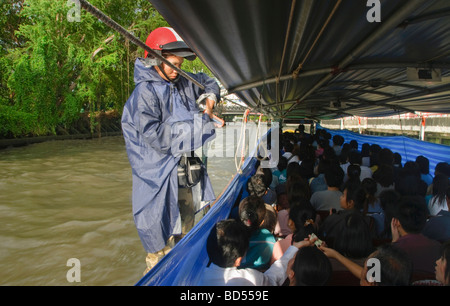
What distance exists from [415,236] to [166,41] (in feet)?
7.20

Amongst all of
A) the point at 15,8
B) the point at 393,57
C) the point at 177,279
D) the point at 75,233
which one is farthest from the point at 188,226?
the point at 15,8

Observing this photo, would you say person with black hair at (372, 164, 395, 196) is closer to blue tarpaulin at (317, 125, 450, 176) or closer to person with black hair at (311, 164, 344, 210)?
person with black hair at (311, 164, 344, 210)

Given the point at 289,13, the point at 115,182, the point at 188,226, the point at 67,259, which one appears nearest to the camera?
the point at 289,13

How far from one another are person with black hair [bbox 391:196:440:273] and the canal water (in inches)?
114

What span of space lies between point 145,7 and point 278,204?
17517 mm

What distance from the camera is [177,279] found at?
4.23 feet

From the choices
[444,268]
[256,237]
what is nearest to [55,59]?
[256,237]

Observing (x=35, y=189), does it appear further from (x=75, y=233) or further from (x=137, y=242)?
(x=137, y=242)

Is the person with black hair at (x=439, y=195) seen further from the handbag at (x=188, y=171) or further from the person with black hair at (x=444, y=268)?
the handbag at (x=188, y=171)

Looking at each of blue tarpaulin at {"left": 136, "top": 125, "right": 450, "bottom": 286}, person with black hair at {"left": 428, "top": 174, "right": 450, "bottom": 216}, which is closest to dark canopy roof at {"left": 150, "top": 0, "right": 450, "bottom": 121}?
person with black hair at {"left": 428, "top": 174, "right": 450, "bottom": 216}

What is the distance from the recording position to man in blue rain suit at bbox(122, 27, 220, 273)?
1696 millimetres

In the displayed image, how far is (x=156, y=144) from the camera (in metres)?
1.69

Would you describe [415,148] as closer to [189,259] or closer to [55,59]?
[189,259]

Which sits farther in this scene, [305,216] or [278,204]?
[278,204]
